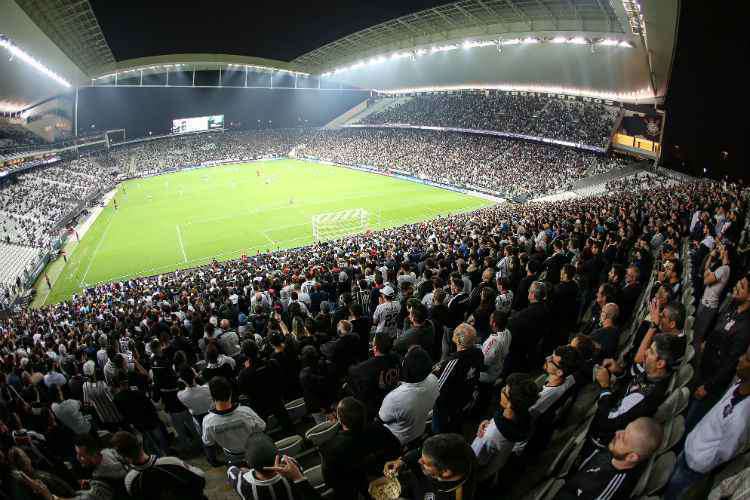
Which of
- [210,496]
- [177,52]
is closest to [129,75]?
[177,52]

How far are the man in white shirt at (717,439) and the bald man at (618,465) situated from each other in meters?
0.36

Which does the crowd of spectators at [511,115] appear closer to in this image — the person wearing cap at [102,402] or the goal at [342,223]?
the goal at [342,223]

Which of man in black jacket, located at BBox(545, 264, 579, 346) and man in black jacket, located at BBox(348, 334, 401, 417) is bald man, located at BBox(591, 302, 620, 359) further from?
man in black jacket, located at BBox(348, 334, 401, 417)

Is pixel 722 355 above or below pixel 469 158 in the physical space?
below

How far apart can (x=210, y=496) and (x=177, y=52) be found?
55391mm

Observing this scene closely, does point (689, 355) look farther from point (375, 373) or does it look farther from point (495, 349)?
point (375, 373)

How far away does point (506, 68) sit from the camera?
160 feet

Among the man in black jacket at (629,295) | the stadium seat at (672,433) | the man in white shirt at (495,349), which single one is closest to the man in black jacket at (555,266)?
the man in black jacket at (629,295)

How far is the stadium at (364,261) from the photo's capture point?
360 cm

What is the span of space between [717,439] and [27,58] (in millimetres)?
47529

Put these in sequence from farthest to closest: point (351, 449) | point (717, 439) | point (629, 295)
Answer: point (629, 295)
point (351, 449)
point (717, 439)

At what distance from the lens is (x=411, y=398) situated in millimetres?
3900

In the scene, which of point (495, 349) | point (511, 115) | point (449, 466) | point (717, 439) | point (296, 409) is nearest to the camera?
point (449, 466)

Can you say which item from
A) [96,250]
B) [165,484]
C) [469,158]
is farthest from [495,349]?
[469,158]
